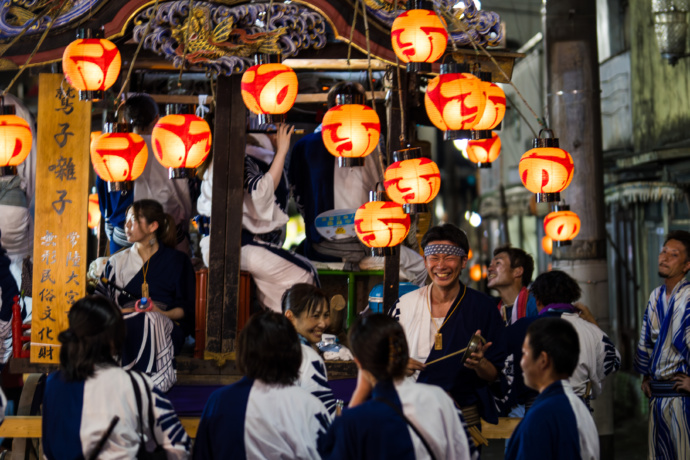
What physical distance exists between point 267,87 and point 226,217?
1.21 metres

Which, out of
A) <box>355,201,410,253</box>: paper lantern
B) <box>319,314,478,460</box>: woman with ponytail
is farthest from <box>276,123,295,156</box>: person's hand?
<box>319,314,478,460</box>: woman with ponytail

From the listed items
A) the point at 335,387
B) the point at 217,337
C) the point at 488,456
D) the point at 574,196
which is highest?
the point at 574,196

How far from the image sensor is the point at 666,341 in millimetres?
7020

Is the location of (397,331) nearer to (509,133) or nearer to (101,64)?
(101,64)

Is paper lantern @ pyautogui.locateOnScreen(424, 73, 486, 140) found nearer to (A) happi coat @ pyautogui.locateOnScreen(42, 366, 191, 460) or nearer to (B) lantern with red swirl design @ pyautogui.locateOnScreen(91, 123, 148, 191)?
(B) lantern with red swirl design @ pyautogui.locateOnScreen(91, 123, 148, 191)

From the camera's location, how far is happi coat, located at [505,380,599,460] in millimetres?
3729

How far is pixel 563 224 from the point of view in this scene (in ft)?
32.0

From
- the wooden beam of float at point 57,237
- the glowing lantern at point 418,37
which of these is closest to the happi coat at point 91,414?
the wooden beam of float at point 57,237

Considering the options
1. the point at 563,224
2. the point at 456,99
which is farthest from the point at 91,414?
the point at 563,224

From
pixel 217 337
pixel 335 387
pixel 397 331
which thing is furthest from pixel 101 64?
pixel 397 331

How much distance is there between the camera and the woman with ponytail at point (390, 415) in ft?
11.6

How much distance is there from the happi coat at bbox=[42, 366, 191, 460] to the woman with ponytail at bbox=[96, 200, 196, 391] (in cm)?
246

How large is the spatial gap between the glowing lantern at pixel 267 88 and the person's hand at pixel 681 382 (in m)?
4.01

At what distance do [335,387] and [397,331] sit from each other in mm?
3335
